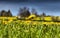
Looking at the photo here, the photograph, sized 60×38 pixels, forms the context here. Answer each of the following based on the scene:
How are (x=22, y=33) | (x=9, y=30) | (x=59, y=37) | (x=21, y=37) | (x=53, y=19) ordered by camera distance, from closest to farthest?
(x=59, y=37)
(x=21, y=37)
(x=22, y=33)
(x=9, y=30)
(x=53, y=19)

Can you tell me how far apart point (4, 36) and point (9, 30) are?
162 centimetres

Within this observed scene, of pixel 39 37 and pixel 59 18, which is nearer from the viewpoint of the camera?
pixel 39 37

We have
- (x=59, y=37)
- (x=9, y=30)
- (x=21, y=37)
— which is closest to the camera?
(x=59, y=37)

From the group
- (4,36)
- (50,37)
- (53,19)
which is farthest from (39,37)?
(53,19)

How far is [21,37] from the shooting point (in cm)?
981

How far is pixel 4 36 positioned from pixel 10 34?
0.42 m

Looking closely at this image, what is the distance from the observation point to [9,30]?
36.9 ft

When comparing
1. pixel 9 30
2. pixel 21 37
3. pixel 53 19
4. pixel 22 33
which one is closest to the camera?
pixel 21 37

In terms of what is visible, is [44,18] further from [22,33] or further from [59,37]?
[59,37]

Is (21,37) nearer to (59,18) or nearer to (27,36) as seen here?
(27,36)

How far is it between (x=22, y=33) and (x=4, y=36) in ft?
3.38

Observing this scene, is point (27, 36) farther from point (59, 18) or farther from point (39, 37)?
point (59, 18)

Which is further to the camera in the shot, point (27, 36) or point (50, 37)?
point (27, 36)

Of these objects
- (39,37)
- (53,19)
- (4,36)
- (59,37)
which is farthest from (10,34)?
(53,19)
